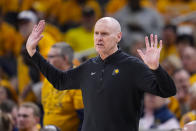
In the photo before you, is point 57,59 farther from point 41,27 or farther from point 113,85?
point 113,85

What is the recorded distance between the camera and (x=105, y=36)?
487 centimetres

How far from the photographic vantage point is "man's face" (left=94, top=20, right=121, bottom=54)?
4.87 metres

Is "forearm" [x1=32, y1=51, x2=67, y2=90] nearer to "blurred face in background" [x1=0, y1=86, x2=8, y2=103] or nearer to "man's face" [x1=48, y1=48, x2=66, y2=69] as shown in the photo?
"man's face" [x1=48, y1=48, x2=66, y2=69]

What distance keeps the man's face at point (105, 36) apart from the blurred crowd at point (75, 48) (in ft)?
4.65

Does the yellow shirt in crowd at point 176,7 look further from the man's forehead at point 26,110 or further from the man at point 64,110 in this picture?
the man at point 64,110

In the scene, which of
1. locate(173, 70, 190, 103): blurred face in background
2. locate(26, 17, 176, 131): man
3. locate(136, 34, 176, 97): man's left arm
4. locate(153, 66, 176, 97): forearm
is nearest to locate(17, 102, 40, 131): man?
locate(26, 17, 176, 131): man

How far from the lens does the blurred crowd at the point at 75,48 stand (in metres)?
6.53

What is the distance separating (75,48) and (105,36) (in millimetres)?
5714

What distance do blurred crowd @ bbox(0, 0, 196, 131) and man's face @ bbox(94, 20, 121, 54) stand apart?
1419 mm

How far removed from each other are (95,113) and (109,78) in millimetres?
305

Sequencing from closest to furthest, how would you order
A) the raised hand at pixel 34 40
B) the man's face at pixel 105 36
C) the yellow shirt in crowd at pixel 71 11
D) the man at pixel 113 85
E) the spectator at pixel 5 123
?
the man at pixel 113 85 → the man's face at pixel 105 36 → the raised hand at pixel 34 40 → the spectator at pixel 5 123 → the yellow shirt in crowd at pixel 71 11

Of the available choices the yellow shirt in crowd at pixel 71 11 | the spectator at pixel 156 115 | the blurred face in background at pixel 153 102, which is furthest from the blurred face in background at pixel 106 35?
the yellow shirt in crowd at pixel 71 11

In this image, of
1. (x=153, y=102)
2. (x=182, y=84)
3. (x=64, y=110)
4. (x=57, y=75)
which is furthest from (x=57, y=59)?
(x=182, y=84)

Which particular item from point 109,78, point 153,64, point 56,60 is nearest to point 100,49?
point 109,78
